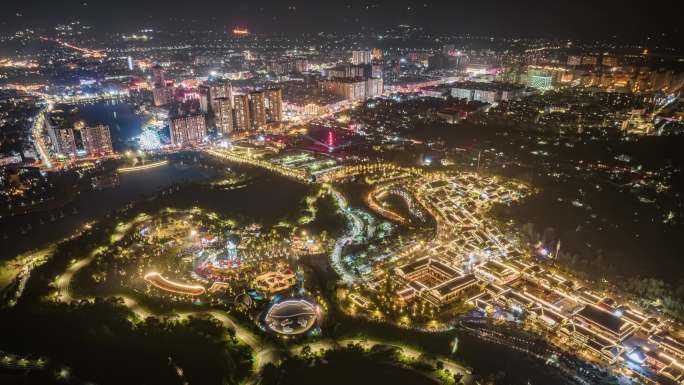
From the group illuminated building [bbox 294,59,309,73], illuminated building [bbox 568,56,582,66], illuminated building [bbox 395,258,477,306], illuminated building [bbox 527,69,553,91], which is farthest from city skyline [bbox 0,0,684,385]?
illuminated building [bbox 294,59,309,73]

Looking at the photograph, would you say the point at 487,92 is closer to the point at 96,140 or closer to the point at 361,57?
the point at 361,57

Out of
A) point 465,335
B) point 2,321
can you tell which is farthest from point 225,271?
point 465,335

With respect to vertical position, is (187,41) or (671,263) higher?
(187,41)

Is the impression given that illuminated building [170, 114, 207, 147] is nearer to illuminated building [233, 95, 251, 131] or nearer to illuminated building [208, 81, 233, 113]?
illuminated building [233, 95, 251, 131]

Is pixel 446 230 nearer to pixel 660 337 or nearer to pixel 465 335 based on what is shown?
pixel 465 335

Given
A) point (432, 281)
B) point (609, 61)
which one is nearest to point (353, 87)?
point (609, 61)

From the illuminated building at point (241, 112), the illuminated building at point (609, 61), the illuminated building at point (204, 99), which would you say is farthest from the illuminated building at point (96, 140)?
the illuminated building at point (609, 61)

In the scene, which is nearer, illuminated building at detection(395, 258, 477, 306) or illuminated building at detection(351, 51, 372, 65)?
illuminated building at detection(395, 258, 477, 306)
